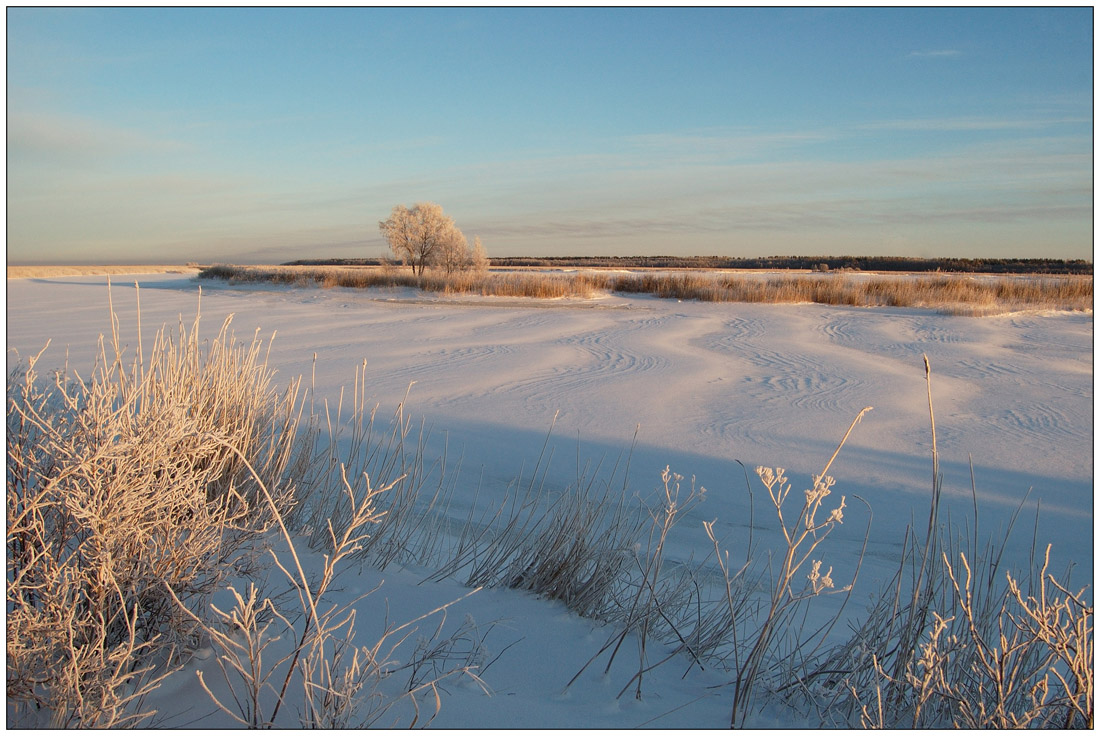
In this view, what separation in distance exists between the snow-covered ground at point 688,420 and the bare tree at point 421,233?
18.1m

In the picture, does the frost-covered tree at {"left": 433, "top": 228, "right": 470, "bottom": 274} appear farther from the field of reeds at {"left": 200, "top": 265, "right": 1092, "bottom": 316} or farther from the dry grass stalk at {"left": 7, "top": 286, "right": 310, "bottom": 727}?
the dry grass stalk at {"left": 7, "top": 286, "right": 310, "bottom": 727}

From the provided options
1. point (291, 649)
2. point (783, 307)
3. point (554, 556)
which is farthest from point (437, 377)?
point (783, 307)

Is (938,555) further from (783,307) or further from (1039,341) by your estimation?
(783,307)

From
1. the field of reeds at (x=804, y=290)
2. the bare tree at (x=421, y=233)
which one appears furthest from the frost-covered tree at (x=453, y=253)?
the field of reeds at (x=804, y=290)

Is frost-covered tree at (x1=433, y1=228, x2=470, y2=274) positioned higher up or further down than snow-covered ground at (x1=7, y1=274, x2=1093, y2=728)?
higher up

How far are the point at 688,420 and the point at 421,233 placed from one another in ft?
89.0

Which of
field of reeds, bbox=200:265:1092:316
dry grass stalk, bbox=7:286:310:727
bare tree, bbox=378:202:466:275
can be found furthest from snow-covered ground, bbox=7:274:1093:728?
bare tree, bbox=378:202:466:275

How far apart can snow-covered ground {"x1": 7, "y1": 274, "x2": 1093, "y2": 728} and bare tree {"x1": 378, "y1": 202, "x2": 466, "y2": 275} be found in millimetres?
18104

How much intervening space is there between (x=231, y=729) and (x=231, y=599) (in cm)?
60

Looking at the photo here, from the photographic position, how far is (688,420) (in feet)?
18.8

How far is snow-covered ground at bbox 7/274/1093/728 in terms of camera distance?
6.61ft

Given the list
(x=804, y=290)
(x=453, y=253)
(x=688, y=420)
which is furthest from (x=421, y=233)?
(x=688, y=420)

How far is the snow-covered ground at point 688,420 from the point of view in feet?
6.61

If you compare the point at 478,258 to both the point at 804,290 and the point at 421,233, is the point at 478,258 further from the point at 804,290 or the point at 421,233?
the point at 804,290
